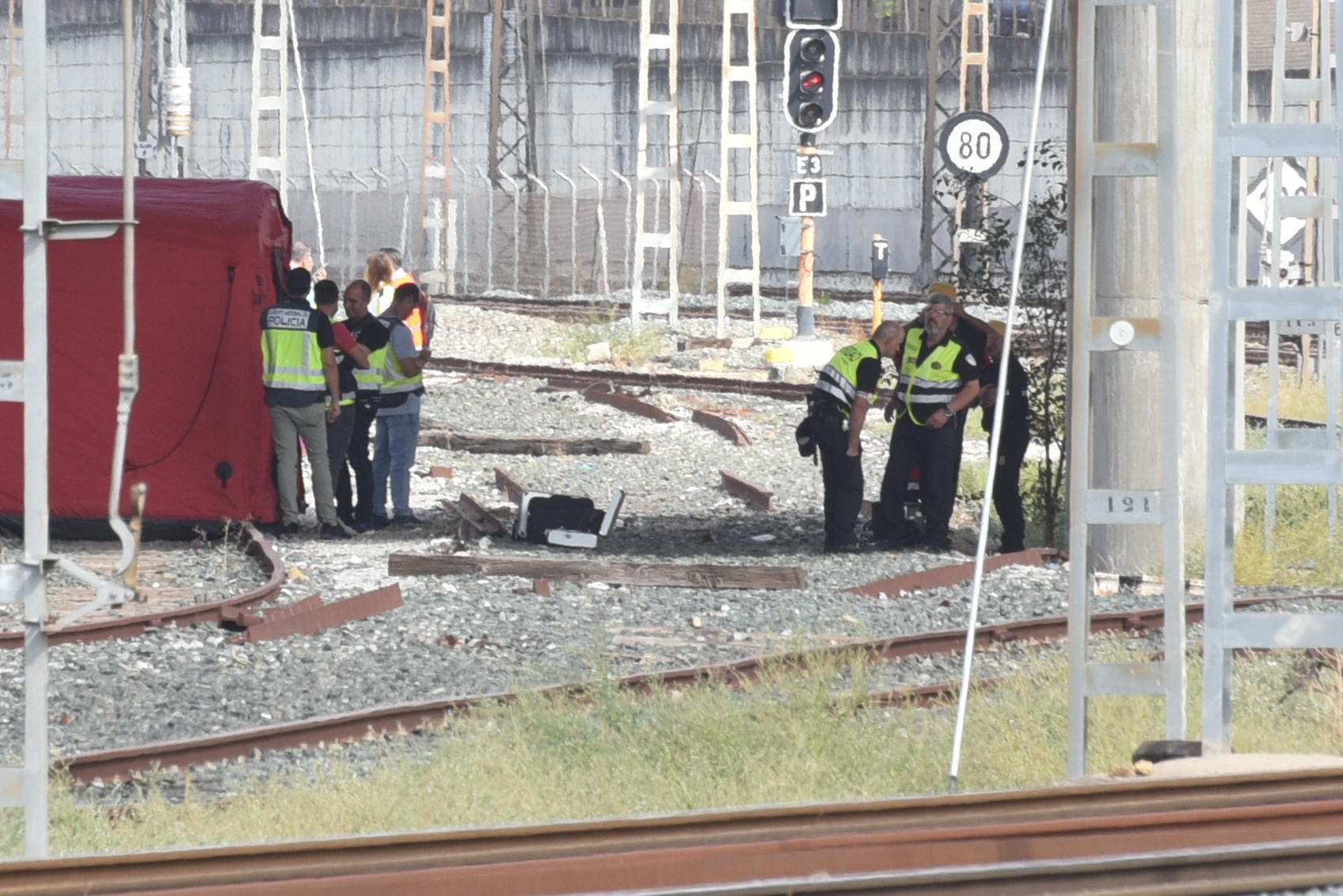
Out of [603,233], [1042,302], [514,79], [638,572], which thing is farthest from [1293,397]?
[514,79]

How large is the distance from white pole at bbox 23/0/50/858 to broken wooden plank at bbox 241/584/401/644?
14.3ft

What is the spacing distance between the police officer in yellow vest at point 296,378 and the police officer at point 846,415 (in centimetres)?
339

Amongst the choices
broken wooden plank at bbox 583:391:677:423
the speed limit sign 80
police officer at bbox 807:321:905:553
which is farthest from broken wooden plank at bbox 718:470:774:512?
the speed limit sign 80

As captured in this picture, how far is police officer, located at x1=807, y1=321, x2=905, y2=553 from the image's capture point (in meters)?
11.6

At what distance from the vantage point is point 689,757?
6742mm

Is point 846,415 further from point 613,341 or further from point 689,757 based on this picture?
point 613,341

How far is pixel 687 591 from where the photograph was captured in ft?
33.8

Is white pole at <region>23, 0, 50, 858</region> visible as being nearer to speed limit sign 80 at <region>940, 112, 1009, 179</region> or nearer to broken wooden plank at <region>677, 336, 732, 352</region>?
speed limit sign 80 at <region>940, 112, 1009, 179</region>

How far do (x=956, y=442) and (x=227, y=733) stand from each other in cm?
614

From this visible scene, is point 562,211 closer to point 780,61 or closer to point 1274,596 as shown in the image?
point 780,61

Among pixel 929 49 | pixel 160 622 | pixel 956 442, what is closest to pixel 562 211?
pixel 929 49

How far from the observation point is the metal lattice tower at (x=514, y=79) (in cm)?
3950

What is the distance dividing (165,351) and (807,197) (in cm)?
1167

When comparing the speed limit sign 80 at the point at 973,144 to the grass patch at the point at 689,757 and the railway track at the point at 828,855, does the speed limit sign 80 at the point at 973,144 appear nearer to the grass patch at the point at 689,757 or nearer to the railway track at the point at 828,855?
the grass patch at the point at 689,757
